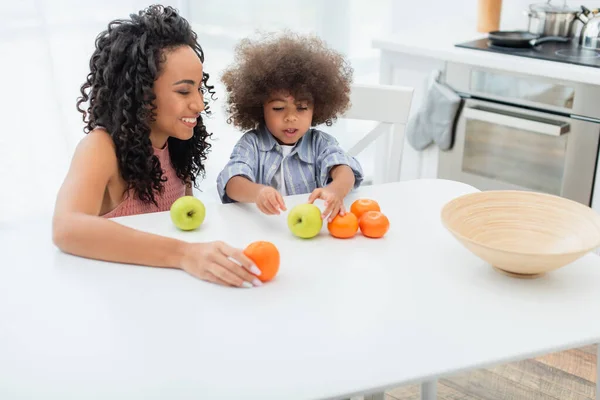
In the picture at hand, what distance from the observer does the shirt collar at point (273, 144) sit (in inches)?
67.6

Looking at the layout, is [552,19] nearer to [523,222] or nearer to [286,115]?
[286,115]

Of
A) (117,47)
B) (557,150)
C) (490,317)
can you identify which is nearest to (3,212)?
(117,47)

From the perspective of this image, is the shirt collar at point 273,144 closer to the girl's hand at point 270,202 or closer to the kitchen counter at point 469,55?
the girl's hand at point 270,202

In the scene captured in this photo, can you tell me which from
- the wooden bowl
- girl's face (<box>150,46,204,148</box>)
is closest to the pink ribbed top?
girl's face (<box>150,46,204,148</box>)

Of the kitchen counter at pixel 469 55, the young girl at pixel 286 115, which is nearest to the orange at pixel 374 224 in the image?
the young girl at pixel 286 115

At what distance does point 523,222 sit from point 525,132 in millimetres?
1252

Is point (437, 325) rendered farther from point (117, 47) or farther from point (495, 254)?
point (117, 47)

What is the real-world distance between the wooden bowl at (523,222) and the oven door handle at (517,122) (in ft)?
3.67

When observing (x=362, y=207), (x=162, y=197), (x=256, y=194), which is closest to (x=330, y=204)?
(x=362, y=207)

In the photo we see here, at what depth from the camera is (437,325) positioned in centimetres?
103

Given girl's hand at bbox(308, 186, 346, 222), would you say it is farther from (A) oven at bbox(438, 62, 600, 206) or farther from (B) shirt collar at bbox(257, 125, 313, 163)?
(A) oven at bbox(438, 62, 600, 206)

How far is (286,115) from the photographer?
1660 mm

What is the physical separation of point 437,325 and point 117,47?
3.06 feet

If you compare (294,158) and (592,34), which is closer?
(294,158)
